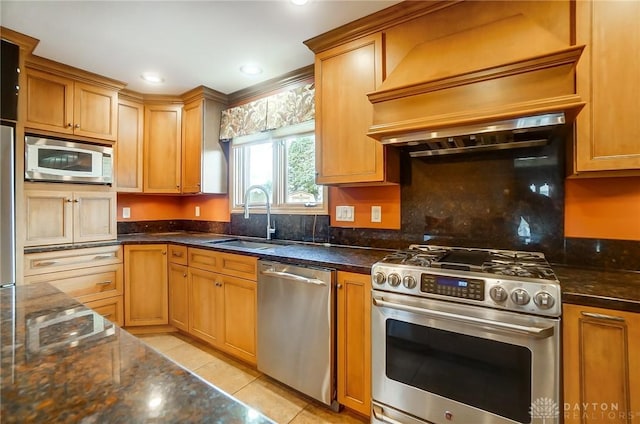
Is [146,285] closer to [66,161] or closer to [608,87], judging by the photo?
[66,161]

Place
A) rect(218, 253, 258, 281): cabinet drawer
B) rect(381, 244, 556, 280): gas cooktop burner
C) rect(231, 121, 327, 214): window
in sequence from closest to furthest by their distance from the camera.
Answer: rect(381, 244, 556, 280): gas cooktop burner < rect(218, 253, 258, 281): cabinet drawer < rect(231, 121, 327, 214): window

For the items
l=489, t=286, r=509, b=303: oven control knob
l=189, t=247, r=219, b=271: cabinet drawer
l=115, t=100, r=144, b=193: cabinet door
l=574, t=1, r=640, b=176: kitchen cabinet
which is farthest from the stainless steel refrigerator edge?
l=574, t=1, r=640, b=176: kitchen cabinet

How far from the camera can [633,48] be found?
130 cm

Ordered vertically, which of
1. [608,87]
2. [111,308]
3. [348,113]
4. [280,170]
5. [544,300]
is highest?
[348,113]

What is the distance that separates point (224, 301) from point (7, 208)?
1.61 meters

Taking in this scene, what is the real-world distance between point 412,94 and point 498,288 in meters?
1.08

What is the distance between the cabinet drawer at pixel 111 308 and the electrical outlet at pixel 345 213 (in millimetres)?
2172

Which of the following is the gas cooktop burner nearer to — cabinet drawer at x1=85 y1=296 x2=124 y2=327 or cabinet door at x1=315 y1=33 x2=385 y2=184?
cabinet door at x1=315 y1=33 x2=385 y2=184

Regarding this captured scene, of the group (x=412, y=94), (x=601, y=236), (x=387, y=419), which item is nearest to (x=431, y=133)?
(x=412, y=94)

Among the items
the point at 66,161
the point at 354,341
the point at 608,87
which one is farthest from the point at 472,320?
the point at 66,161

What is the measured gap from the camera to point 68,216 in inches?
101

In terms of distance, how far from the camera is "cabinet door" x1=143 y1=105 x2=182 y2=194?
10.7 feet

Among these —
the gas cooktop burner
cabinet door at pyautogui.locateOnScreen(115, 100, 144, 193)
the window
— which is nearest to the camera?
the gas cooktop burner

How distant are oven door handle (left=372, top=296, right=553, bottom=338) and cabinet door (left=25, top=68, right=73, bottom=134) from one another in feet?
9.64
